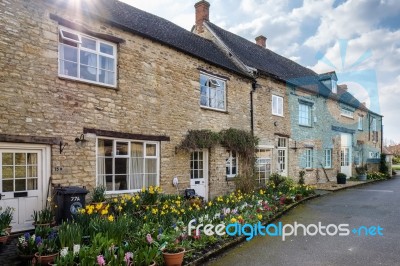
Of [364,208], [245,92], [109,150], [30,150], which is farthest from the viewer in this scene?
[245,92]

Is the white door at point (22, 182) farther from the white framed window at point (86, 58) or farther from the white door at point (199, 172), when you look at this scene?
the white door at point (199, 172)

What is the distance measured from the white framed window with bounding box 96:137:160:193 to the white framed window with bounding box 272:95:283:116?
869 centimetres

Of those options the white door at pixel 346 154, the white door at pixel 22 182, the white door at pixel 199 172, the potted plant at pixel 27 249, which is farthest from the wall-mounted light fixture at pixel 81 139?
the white door at pixel 346 154

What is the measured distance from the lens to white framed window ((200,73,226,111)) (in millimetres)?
13008

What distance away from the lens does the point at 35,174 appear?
790 centimetres

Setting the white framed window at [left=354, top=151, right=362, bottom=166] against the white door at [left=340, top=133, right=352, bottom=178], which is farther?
the white framed window at [left=354, top=151, right=362, bottom=166]

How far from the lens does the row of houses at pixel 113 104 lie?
25.1 feet

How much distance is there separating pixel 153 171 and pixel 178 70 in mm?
4079

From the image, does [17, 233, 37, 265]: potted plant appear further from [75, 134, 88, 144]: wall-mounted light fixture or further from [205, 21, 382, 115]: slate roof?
[205, 21, 382, 115]: slate roof

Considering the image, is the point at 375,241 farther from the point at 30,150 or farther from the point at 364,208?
the point at 30,150

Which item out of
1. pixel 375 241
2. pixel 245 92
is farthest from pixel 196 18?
pixel 375 241

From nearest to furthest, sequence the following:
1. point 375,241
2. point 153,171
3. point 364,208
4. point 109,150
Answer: point 375,241, point 109,150, point 153,171, point 364,208

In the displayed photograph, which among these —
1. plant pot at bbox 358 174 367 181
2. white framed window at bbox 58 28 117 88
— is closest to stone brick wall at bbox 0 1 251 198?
white framed window at bbox 58 28 117 88

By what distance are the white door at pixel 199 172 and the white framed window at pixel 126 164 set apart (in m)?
2.01
